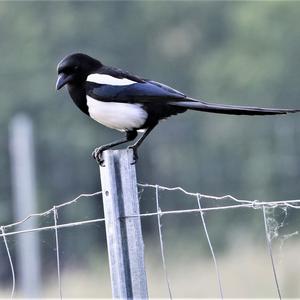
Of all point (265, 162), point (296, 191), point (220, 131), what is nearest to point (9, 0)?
point (220, 131)

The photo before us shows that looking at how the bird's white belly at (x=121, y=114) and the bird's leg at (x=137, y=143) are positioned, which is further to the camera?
the bird's white belly at (x=121, y=114)

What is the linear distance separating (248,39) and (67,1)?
15.5 feet

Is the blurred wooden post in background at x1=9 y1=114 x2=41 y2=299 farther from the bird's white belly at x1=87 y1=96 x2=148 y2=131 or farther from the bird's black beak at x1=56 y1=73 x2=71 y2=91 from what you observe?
the bird's white belly at x1=87 y1=96 x2=148 y2=131

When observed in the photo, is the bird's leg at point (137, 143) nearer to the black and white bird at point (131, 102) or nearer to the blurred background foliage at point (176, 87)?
the black and white bird at point (131, 102)

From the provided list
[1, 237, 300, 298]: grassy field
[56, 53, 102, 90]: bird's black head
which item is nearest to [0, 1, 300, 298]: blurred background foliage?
[1, 237, 300, 298]: grassy field

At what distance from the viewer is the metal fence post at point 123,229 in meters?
4.19

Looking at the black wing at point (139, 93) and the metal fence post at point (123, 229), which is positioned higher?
the black wing at point (139, 93)

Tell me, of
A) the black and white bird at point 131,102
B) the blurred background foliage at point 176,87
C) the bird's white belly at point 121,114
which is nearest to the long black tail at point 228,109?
the black and white bird at point 131,102

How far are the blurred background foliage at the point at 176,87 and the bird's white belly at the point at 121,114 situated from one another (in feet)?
32.8

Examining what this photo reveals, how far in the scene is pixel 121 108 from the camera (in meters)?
5.41

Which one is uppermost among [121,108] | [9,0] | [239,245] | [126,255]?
[9,0]

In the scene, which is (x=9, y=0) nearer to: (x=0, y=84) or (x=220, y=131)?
(x=0, y=84)

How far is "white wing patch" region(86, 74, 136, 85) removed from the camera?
5.48 meters

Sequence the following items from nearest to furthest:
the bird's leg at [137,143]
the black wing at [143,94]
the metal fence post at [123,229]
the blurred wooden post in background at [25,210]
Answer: the metal fence post at [123,229]
the bird's leg at [137,143]
the black wing at [143,94]
the blurred wooden post in background at [25,210]
